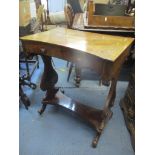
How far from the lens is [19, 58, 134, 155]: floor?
1.56 m

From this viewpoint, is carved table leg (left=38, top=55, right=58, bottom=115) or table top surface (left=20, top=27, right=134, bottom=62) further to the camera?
carved table leg (left=38, top=55, right=58, bottom=115)

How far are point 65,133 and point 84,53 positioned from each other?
823 millimetres

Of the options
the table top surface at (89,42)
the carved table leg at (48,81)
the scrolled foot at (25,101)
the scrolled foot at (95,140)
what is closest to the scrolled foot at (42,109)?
the carved table leg at (48,81)

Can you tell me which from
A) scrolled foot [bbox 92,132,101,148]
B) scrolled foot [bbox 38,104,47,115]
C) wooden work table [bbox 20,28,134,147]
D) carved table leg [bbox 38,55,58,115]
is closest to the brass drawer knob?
wooden work table [bbox 20,28,134,147]

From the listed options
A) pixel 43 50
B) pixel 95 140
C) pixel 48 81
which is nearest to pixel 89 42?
pixel 43 50

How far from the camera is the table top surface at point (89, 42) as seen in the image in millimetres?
1249

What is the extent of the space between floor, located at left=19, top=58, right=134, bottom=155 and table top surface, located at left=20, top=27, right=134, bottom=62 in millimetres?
810

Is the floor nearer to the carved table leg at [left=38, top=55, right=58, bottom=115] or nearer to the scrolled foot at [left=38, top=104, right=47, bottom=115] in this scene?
the scrolled foot at [left=38, top=104, right=47, bottom=115]

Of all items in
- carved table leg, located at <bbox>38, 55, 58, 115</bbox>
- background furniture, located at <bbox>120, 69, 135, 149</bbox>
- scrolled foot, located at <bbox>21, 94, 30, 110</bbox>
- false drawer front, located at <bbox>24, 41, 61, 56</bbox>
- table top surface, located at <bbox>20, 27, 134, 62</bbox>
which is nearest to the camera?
table top surface, located at <bbox>20, 27, 134, 62</bbox>

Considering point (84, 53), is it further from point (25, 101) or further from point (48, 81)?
point (25, 101)

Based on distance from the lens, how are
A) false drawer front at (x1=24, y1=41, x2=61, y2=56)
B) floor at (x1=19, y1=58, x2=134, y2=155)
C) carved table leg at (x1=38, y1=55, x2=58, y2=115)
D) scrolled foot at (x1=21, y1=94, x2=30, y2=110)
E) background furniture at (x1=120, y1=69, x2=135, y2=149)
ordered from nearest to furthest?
1. false drawer front at (x1=24, y1=41, x2=61, y2=56)
2. floor at (x1=19, y1=58, x2=134, y2=155)
3. background furniture at (x1=120, y1=69, x2=135, y2=149)
4. carved table leg at (x1=38, y1=55, x2=58, y2=115)
5. scrolled foot at (x1=21, y1=94, x2=30, y2=110)

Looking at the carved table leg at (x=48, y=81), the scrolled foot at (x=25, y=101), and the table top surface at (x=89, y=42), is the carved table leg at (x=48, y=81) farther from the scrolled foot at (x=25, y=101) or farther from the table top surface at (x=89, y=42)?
the table top surface at (x=89, y=42)
